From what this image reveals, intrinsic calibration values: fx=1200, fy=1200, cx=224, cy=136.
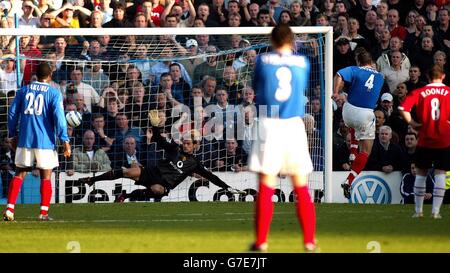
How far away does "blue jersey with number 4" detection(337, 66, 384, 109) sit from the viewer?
1941 cm

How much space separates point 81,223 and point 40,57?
21.2 feet

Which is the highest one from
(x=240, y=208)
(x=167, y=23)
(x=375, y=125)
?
(x=167, y=23)

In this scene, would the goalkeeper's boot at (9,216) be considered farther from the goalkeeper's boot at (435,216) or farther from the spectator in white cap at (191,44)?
the spectator in white cap at (191,44)

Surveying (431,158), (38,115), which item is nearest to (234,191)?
(431,158)

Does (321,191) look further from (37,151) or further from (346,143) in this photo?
(37,151)

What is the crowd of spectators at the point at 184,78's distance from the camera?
20.9m

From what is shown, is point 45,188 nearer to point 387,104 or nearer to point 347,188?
point 347,188

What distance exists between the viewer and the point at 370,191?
67.3ft

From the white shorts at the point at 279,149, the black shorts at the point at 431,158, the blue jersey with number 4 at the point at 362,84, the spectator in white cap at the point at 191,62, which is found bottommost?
the black shorts at the point at 431,158

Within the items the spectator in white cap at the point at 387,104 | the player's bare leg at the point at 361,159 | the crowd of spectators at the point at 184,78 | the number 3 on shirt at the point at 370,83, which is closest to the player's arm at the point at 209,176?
the crowd of spectators at the point at 184,78

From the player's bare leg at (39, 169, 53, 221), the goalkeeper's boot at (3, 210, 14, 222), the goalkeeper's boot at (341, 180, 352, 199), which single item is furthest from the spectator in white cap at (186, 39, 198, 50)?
the goalkeeper's boot at (3, 210, 14, 222)

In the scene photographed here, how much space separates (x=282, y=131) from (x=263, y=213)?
82 cm
